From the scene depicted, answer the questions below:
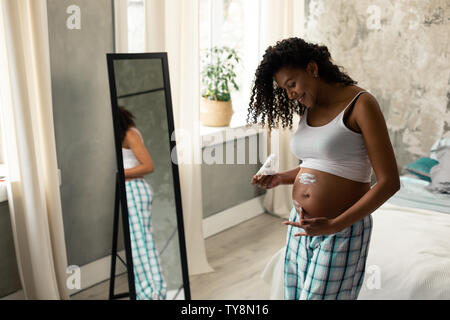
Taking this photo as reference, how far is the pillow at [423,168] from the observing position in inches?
120

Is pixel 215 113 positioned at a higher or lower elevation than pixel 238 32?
lower

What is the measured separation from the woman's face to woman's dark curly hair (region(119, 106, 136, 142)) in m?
0.85

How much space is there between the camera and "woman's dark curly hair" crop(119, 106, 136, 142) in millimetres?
2074

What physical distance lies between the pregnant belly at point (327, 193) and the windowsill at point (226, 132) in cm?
173

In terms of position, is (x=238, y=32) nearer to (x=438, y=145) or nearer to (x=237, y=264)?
(x=438, y=145)

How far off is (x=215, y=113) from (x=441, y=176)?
5.20ft

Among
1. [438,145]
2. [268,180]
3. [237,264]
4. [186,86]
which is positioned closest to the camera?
[268,180]

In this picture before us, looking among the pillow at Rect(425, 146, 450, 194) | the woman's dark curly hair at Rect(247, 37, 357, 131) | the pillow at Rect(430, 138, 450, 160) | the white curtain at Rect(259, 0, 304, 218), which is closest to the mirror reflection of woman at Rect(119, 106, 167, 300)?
the woman's dark curly hair at Rect(247, 37, 357, 131)

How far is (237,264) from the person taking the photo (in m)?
3.00

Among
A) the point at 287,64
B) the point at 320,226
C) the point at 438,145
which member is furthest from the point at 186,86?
the point at 438,145

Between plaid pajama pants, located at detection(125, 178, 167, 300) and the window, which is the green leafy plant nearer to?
the window

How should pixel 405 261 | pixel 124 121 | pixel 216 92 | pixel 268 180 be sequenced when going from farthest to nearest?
pixel 216 92 < pixel 124 121 < pixel 405 261 < pixel 268 180
